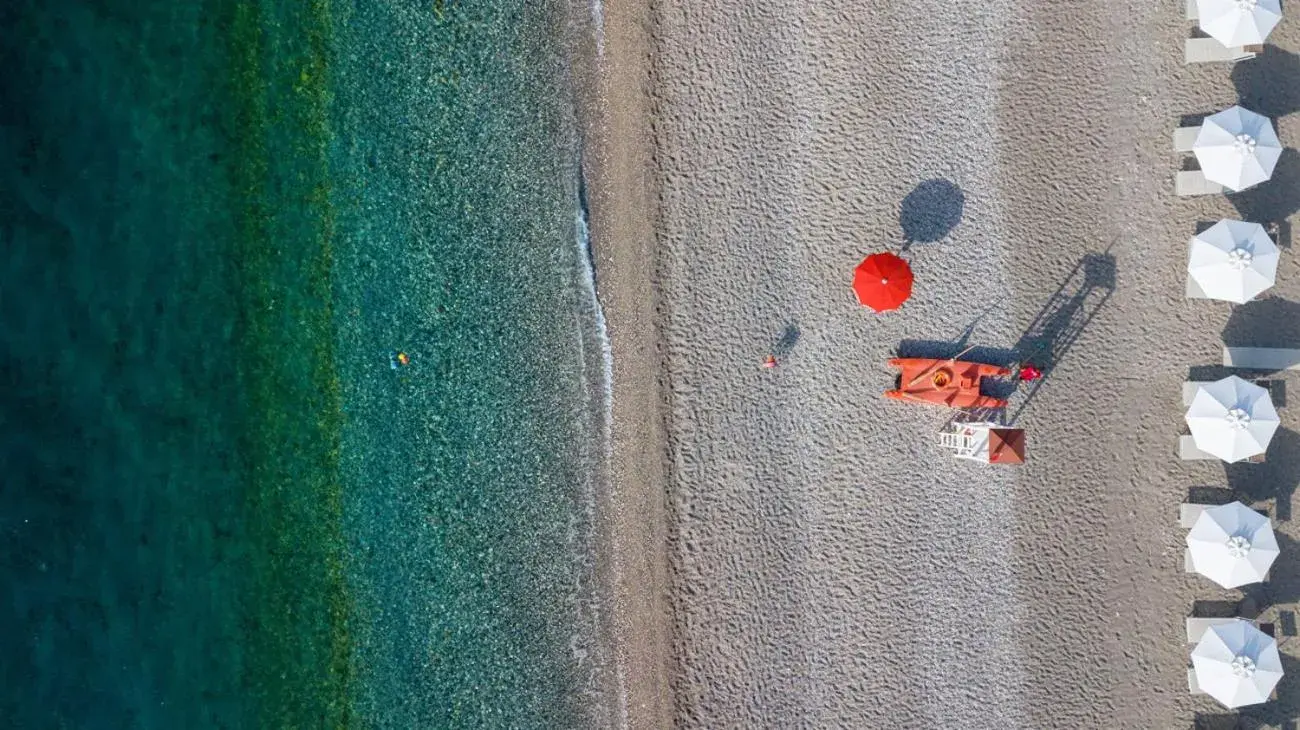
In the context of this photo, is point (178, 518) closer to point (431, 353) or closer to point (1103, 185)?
point (431, 353)

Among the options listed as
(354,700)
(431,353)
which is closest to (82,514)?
(354,700)

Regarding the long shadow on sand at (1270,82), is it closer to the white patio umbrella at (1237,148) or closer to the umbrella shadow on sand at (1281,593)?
Answer: the white patio umbrella at (1237,148)

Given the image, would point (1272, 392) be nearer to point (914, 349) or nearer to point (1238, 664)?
point (1238, 664)

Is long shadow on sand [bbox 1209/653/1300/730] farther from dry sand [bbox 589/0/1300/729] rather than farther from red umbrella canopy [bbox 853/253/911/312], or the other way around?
red umbrella canopy [bbox 853/253/911/312]

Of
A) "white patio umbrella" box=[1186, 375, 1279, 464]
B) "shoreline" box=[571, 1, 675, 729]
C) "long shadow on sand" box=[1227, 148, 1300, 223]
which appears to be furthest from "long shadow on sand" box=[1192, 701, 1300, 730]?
"shoreline" box=[571, 1, 675, 729]

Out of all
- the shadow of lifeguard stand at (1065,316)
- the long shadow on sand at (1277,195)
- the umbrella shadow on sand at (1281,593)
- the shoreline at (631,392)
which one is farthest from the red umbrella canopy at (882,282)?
the umbrella shadow on sand at (1281,593)

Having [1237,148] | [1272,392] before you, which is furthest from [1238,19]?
[1272,392]

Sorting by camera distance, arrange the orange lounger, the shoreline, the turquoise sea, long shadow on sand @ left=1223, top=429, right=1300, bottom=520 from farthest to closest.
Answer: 1. the turquoise sea
2. the shoreline
3. long shadow on sand @ left=1223, top=429, right=1300, bottom=520
4. the orange lounger
